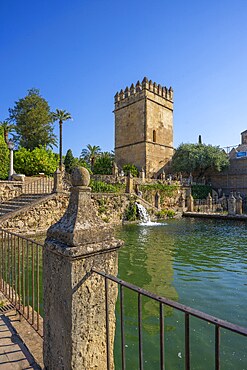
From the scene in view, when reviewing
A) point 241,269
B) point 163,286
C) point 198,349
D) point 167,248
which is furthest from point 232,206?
point 198,349

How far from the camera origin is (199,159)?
111 ft

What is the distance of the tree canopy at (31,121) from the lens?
3462cm

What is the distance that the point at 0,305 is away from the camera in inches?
145

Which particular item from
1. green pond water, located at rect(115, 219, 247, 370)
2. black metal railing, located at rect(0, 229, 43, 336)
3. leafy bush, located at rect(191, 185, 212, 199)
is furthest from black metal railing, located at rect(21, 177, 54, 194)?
leafy bush, located at rect(191, 185, 212, 199)

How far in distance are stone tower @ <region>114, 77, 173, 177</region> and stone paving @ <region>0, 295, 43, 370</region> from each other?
101 ft

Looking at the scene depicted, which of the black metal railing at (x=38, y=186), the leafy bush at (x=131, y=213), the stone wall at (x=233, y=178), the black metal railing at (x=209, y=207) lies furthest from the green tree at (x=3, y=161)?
the stone wall at (x=233, y=178)

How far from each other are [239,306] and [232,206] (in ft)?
57.2

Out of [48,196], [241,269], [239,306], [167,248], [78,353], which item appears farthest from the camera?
[48,196]

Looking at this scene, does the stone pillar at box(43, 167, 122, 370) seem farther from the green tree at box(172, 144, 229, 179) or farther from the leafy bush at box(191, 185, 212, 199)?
the green tree at box(172, 144, 229, 179)

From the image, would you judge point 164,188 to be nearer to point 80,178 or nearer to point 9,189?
point 9,189

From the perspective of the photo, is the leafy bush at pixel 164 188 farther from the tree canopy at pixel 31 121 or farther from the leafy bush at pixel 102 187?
the tree canopy at pixel 31 121

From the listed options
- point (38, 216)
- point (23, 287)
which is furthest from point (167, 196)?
point (23, 287)

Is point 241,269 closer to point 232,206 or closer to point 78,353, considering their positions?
point 78,353

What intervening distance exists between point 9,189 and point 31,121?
2163 centimetres
